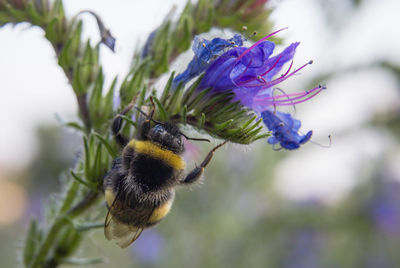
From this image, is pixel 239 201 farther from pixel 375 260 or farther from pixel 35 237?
pixel 35 237

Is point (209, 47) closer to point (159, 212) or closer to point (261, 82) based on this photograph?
point (261, 82)

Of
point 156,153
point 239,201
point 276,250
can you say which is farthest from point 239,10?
point 276,250

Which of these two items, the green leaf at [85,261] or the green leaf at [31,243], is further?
the green leaf at [31,243]

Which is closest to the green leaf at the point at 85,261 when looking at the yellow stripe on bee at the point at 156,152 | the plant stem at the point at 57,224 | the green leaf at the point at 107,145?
the plant stem at the point at 57,224

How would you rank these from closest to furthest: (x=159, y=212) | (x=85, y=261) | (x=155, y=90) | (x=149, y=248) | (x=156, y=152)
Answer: (x=156, y=152), (x=159, y=212), (x=155, y=90), (x=85, y=261), (x=149, y=248)

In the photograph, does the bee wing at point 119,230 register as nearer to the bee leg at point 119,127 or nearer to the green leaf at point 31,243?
the bee leg at point 119,127

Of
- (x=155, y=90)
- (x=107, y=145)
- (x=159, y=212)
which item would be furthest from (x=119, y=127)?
(x=159, y=212)

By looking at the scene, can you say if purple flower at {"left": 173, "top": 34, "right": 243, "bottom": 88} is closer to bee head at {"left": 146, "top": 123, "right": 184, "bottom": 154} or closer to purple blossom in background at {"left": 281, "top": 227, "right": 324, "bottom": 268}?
bee head at {"left": 146, "top": 123, "right": 184, "bottom": 154}

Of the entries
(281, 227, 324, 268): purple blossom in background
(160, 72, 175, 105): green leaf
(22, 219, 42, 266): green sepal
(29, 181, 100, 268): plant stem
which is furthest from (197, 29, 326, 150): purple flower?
(281, 227, 324, 268): purple blossom in background
